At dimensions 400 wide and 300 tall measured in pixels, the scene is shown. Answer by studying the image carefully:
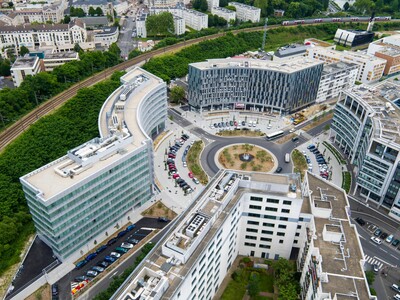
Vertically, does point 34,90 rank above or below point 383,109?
below

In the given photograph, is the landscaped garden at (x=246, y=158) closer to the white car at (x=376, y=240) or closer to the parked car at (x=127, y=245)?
the white car at (x=376, y=240)

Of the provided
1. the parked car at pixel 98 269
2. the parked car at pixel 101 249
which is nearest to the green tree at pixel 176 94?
the parked car at pixel 101 249

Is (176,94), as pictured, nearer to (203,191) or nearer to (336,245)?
(203,191)

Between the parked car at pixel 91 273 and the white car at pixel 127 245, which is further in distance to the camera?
the white car at pixel 127 245

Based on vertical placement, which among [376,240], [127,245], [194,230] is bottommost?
[127,245]

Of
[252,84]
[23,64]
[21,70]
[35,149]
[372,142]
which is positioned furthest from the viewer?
[23,64]

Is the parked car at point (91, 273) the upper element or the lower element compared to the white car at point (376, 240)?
lower

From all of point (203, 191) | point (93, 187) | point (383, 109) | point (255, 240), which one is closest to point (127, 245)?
point (93, 187)
